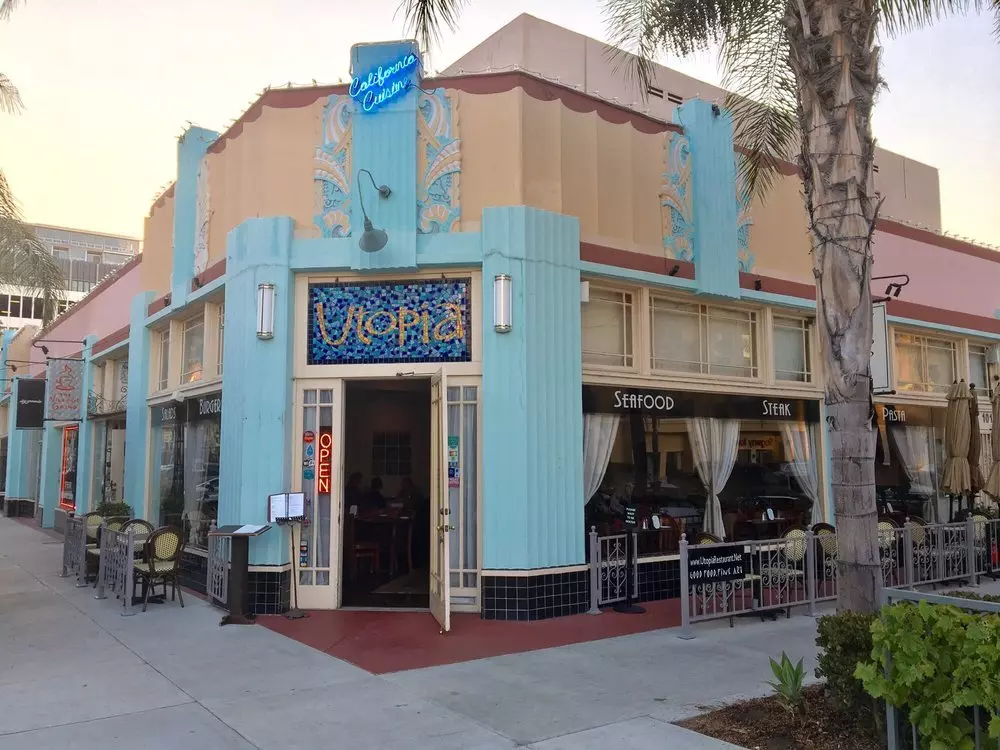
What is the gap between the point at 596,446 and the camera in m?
10.7

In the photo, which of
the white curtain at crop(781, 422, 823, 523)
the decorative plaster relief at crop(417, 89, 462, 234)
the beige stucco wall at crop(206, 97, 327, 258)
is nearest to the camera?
the decorative plaster relief at crop(417, 89, 462, 234)

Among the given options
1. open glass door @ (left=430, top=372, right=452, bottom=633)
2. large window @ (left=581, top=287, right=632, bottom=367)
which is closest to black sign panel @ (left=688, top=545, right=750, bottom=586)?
open glass door @ (left=430, top=372, right=452, bottom=633)

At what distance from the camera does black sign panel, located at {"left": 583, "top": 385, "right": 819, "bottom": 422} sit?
10.8 m


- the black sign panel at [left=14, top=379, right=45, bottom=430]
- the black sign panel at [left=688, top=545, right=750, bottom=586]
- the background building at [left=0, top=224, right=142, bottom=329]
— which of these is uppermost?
the background building at [left=0, top=224, right=142, bottom=329]

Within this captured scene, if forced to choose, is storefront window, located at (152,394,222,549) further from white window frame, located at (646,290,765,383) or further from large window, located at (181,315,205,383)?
white window frame, located at (646,290,765,383)

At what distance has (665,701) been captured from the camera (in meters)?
6.47

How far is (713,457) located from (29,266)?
17.7m

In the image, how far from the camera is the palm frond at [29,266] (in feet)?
64.2

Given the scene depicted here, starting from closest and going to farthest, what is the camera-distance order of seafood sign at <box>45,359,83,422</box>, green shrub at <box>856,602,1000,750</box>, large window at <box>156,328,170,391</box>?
green shrub at <box>856,602,1000,750</box>, large window at <box>156,328,170,391</box>, seafood sign at <box>45,359,83,422</box>

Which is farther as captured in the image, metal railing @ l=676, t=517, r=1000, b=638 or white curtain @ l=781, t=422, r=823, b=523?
white curtain @ l=781, t=422, r=823, b=523

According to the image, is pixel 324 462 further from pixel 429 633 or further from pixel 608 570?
pixel 608 570

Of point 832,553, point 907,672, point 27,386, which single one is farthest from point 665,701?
point 27,386

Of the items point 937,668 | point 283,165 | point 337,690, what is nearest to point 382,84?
point 283,165

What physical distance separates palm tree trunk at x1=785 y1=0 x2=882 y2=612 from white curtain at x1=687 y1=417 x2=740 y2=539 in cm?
567
